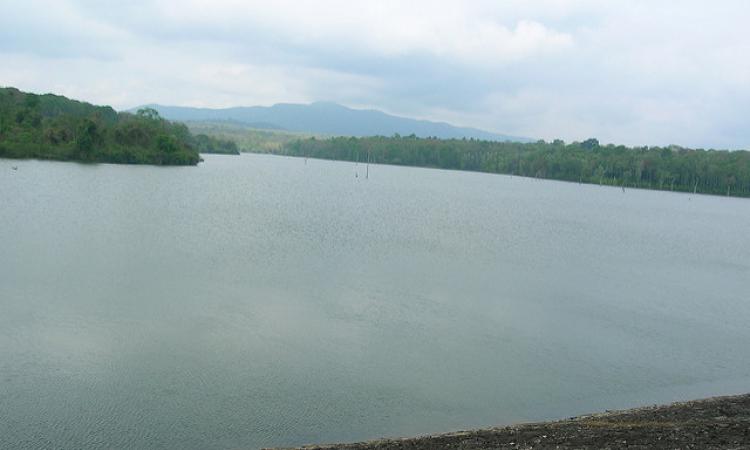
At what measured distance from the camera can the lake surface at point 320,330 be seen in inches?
486

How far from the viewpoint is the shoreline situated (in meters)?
9.80

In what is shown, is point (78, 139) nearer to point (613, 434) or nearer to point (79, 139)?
point (79, 139)

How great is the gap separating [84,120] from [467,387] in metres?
89.3

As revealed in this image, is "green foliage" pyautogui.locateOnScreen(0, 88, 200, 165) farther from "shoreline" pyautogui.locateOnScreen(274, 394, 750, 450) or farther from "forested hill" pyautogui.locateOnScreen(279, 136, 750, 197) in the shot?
"forested hill" pyautogui.locateOnScreen(279, 136, 750, 197)

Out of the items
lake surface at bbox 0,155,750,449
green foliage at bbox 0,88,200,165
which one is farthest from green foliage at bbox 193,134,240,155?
lake surface at bbox 0,155,750,449

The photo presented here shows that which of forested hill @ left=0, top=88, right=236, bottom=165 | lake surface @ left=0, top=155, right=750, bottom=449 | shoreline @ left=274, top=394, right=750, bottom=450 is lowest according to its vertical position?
lake surface @ left=0, top=155, right=750, bottom=449

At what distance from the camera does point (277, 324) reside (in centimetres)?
1808

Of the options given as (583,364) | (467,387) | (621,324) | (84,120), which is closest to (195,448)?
(467,387)

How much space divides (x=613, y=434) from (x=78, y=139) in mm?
91647

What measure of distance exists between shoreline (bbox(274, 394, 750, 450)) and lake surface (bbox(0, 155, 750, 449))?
1.24 meters

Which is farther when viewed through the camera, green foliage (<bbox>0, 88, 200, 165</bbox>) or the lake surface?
green foliage (<bbox>0, 88, 200, 165</bbox>)

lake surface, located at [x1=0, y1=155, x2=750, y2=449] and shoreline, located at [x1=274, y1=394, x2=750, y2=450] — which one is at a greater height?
shoreline, located at [x1=274, y1=394, x2=750, y2=450]

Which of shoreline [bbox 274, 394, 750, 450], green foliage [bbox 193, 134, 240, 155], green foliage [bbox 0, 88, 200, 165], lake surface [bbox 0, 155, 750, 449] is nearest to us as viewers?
shoreline [bbox 274, 394, 750, 450]

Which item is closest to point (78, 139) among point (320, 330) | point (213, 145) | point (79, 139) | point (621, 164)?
point (79, 139)
